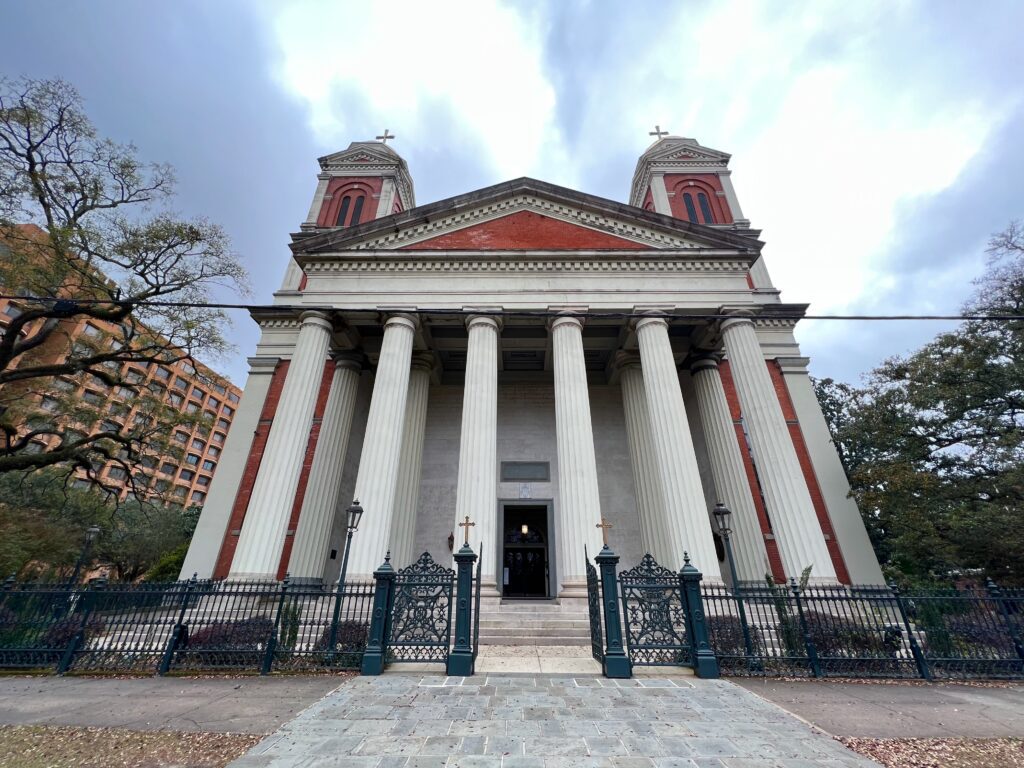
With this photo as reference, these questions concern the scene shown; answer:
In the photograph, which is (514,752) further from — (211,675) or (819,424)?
(819,424)

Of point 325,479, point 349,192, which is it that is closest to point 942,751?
point 325,479

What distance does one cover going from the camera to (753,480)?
668 inches

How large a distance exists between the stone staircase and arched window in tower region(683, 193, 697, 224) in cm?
2160

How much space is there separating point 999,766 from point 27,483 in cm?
3864

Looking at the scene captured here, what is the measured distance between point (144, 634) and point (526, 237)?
16.3m

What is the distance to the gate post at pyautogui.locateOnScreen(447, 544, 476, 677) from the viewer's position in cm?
712

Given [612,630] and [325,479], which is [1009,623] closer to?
[612,630]

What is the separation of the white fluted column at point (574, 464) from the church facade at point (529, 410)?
2.5 inches

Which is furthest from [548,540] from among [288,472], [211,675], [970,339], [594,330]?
[970,339]

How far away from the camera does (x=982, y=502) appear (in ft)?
42.4

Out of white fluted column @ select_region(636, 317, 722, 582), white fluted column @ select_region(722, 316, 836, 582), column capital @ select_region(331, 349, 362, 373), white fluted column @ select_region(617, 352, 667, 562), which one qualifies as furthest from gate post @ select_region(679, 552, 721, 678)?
column capital @ select_region(331, 349, 362, 373)

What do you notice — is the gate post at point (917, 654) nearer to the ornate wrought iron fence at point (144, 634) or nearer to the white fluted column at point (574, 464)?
the white fluted column at point (574, 464)

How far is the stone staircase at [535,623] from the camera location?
10.1 meters

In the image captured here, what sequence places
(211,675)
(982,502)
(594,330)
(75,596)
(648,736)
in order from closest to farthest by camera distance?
(648,736) → (211,675) → (75,596) → (982,502) → (594,330)
